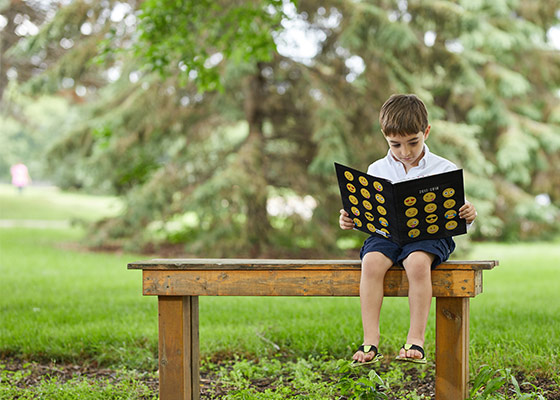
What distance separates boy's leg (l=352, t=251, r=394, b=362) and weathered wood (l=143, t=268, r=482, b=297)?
0.23 feet

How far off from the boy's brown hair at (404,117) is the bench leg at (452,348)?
31.5 inches

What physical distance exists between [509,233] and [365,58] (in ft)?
23.3

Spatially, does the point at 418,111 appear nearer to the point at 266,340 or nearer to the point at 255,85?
the point at 266,340

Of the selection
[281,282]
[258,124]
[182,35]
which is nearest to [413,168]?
[281,282]

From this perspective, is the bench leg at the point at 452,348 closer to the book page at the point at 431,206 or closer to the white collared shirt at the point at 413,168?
the book page at the point at 431,206

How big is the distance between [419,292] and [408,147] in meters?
0.70

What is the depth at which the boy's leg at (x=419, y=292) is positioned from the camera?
3.12 metres

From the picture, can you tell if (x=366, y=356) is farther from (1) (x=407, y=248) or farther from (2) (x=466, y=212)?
(2) (x=466, y=212)

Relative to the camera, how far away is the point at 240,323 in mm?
5648

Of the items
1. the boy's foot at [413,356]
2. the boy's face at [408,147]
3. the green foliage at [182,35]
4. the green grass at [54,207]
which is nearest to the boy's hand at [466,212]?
the boy's face at [408,147]

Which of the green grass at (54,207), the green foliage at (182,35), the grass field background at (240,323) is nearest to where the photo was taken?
the grass field background at (240,323)

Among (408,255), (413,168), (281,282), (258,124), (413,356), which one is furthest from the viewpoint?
(258,124)

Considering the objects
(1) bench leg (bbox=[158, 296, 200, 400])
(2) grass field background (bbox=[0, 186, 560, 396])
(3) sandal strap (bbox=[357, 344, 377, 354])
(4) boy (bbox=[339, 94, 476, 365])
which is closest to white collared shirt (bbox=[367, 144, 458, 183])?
(4) boy (bbox=[339, 94, 476, 365])

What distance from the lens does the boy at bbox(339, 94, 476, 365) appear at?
312 centimetres
